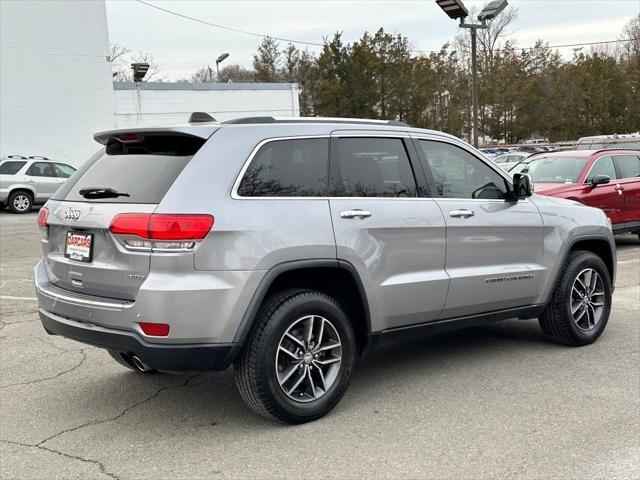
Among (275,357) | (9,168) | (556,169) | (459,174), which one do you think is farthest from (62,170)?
(275,357)

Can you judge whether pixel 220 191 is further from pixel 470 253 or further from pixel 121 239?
pixel 470 253

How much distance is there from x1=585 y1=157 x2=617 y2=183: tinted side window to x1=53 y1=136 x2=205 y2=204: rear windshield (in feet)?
29.5

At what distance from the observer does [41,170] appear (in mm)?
21328

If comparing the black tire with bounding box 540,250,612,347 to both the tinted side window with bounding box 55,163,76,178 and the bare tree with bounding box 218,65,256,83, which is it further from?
the bare tree with bounding box 218,65,256,83

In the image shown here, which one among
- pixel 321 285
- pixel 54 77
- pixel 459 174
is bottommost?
pixel 321 285

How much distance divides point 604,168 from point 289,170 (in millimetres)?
8991

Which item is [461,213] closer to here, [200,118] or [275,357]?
[275,357]

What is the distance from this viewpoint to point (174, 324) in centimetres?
376

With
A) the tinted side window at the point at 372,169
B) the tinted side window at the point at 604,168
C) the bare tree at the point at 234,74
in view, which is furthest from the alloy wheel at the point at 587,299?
the bare tree at the point at 234,74

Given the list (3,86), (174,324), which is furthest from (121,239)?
(3,86)

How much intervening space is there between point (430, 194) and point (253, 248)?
61.8 inches

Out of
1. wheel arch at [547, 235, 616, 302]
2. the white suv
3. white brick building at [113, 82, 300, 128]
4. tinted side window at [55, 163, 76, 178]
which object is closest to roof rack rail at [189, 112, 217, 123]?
wheel arch at [547, 235, 616, 302]

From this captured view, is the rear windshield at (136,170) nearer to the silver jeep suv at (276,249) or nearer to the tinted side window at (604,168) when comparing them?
the silver jeep suv at (276,249)

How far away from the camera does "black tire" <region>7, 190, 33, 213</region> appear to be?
68.2 ft
